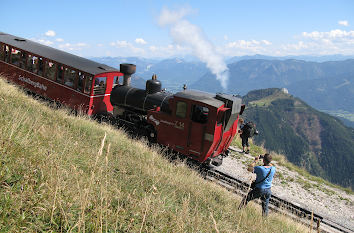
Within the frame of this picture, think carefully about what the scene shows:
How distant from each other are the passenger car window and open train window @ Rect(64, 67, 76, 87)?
21.6ft

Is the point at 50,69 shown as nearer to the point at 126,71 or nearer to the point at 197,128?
the point at 126,71

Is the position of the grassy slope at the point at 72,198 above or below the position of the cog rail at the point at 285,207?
above

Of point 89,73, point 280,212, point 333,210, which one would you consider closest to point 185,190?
point 280,212

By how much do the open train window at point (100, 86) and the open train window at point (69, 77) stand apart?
1278 mm

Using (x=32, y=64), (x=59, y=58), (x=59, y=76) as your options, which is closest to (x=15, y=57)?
(x=32, y=64)

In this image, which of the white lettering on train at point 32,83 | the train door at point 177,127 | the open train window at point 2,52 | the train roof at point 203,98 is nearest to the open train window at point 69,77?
the white lettering on train at point 32,83

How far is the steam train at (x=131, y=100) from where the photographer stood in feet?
34.9

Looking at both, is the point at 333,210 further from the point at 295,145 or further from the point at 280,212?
the point at 295,145

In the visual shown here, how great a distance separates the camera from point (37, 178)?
339 cm

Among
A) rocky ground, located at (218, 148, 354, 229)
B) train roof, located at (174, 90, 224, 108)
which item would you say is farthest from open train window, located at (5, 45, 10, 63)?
rocky ground, located at (218, 148, 354, 229)

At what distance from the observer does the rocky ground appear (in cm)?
1066

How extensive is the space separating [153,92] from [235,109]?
4.00 metres

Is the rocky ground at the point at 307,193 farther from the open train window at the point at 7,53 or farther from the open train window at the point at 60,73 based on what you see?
the open train window at the point at 7,53

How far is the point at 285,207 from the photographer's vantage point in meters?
9.78
